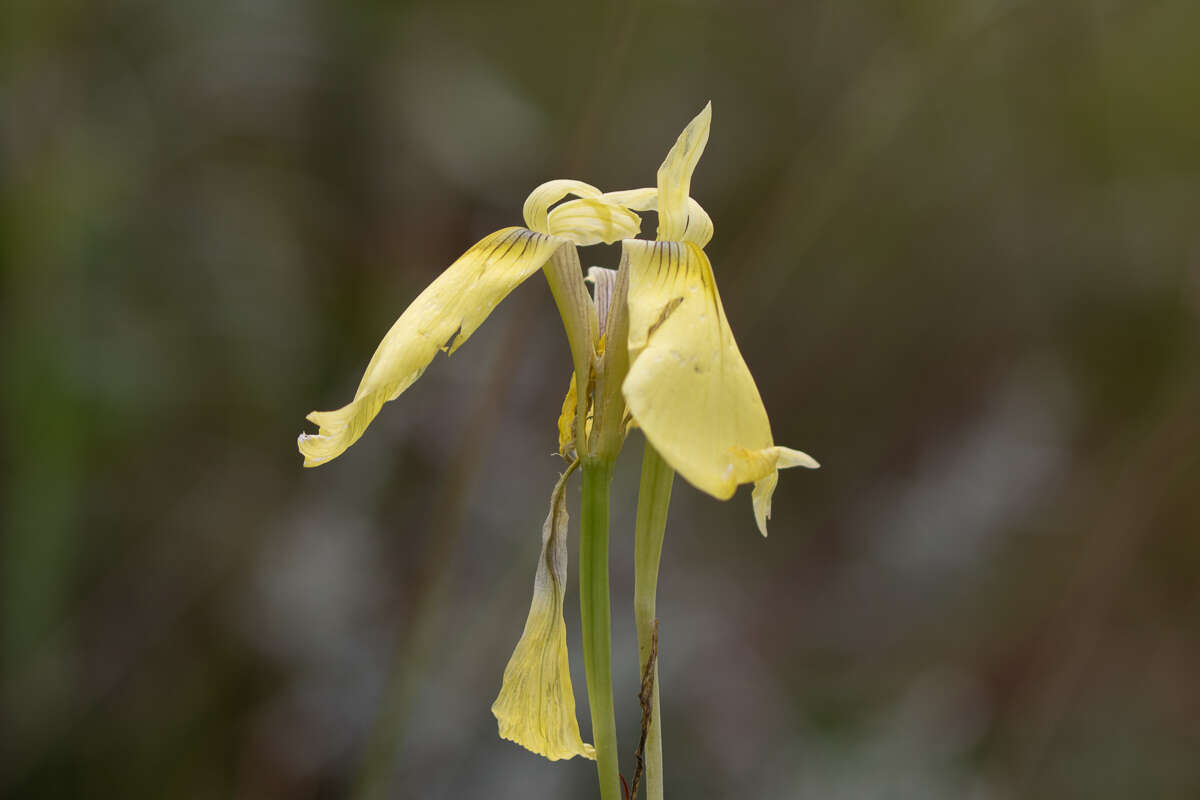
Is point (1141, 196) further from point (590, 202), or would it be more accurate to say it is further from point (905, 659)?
point (590, 202)

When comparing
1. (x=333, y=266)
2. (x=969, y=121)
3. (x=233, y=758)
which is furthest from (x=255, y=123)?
(x=969, y=121)

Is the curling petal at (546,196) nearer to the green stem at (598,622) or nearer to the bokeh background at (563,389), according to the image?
the green stem at (598,622)

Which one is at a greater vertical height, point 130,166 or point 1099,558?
point 130,166

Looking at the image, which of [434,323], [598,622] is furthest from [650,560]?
[434,323]

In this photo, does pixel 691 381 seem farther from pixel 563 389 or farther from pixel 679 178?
pixel 563 389

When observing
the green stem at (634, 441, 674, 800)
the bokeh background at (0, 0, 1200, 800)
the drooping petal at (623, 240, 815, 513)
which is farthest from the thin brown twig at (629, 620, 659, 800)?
the bokeh background at (0, 0, 1200, 800)

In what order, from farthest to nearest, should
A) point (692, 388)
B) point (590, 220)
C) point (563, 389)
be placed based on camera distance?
point (563, 389) → point (590, 220) → point (692, 388)

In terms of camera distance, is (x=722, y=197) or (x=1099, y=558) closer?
(x=1099, y=558)
